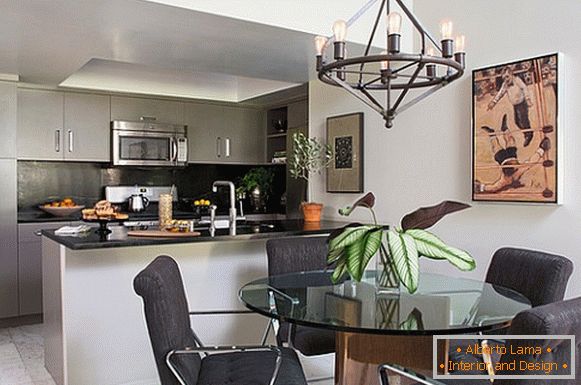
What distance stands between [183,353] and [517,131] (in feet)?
7.28

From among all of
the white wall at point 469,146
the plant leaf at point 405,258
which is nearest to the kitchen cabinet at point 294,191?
the white wall at point 469,146

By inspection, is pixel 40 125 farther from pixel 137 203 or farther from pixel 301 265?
pixel 301 265

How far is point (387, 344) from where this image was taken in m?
2.17

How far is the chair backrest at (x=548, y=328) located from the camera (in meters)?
1.34

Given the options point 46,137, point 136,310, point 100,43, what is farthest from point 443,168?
point 46,137

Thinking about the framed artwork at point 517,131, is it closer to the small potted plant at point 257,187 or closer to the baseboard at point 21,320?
the small potted plant at point 257,187

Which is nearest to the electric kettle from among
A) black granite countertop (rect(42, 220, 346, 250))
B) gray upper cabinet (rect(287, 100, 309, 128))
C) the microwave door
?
the microwave door

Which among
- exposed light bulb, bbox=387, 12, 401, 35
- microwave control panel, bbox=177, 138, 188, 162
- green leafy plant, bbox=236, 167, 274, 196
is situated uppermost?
exposed light bulb, bbox=387, 12, 401, 35

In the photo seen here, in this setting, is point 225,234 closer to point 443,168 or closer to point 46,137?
point 443,168

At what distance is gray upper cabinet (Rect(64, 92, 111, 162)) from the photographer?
206 inches

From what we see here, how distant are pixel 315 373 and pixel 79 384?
1465 millimetres

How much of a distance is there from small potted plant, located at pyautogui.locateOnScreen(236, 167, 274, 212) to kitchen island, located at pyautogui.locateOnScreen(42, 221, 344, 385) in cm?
260

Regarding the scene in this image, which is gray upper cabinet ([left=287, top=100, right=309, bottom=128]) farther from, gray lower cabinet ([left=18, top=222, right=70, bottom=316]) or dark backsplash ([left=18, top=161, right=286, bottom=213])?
gray lower cabinet ([left=18, top=222, right=70, bottom=316])

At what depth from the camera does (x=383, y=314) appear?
1.98 metres
